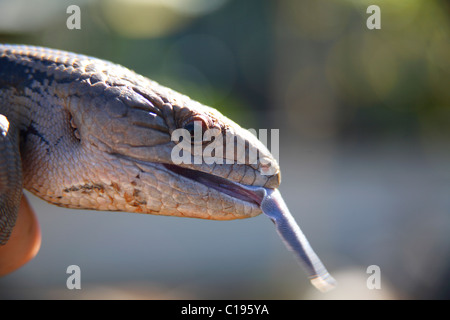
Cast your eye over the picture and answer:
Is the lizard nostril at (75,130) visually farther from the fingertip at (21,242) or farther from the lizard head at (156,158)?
the fingertip at (21,242)

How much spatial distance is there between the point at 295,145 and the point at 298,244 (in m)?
14.2

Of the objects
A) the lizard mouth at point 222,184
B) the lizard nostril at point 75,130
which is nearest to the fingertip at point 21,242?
the lizard nostril at point 75,130

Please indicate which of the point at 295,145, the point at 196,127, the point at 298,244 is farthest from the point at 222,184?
the point at 295,145

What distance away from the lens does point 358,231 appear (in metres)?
7.97

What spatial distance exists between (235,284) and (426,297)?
92.8 inches

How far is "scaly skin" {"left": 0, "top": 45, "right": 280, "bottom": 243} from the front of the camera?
1.93 meters

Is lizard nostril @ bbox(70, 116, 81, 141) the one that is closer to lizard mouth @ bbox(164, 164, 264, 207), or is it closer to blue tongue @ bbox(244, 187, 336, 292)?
lizard mouth @ bbox(164, 164, 264, 207)

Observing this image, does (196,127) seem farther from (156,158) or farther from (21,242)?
(21,242)

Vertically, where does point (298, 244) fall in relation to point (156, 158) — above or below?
below

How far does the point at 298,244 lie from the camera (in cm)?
177

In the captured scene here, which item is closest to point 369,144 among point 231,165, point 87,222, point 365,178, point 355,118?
point 355,118

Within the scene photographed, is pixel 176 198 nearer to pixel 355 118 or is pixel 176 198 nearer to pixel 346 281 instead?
pixel 346 281

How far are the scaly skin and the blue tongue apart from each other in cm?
11

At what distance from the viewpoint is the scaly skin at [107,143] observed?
76.0 inches
